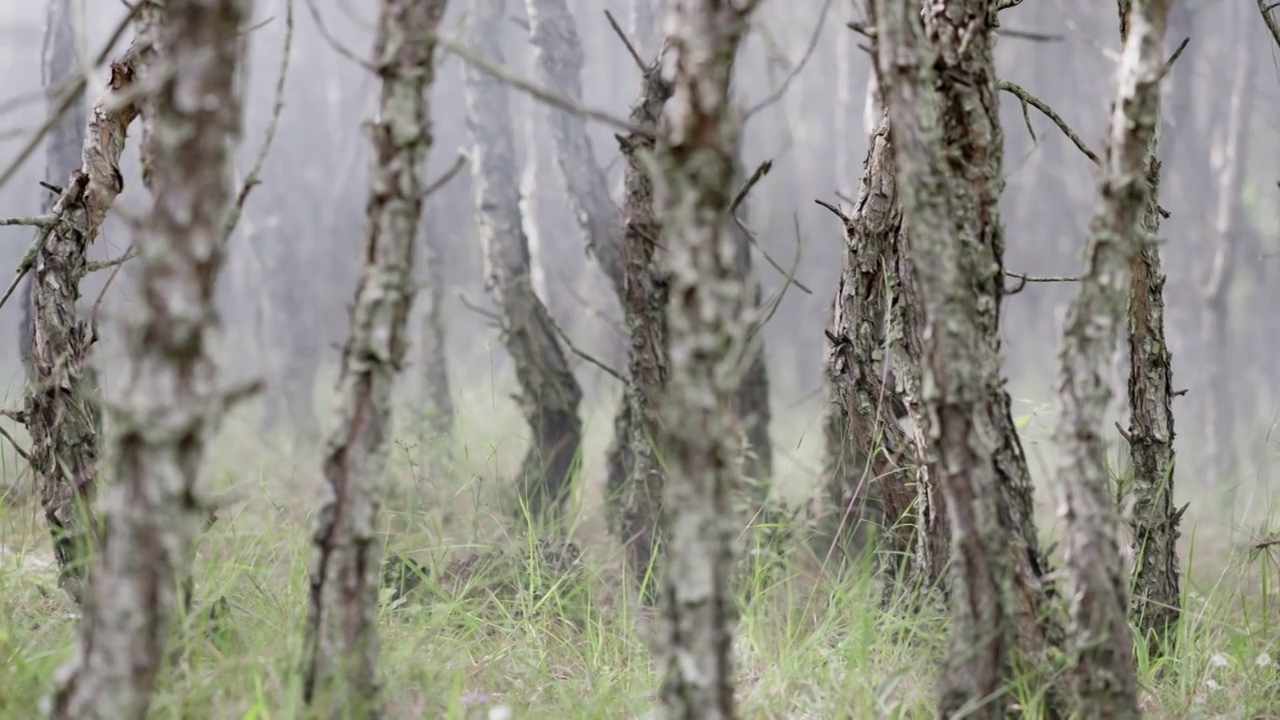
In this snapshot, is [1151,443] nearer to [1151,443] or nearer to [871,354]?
[1151,443]

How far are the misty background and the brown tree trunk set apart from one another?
189 inches

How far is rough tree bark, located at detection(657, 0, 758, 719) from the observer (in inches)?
68.5

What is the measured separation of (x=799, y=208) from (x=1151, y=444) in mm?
17662

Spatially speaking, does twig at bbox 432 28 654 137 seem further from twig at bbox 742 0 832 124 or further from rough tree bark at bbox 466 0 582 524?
rough tree bark at bbox 466 0 582 524

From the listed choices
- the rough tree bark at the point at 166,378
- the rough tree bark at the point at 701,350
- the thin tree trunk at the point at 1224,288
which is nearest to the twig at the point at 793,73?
the rough tree bark at the point at 701,350

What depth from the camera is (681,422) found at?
5.75 feet

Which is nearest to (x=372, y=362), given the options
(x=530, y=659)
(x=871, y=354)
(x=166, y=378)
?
(x=166, y=378)

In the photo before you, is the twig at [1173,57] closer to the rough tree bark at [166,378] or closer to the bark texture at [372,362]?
the bark texture at [372,362]

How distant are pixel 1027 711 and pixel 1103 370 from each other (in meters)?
0.71

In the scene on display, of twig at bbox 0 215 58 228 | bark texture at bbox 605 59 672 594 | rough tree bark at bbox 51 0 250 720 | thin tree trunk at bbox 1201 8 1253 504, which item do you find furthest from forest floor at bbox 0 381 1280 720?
thin tree trunk at bbox 1201 8 1253 504

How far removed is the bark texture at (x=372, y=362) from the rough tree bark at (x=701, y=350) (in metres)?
0.44

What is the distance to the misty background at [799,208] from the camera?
11055 millimetres

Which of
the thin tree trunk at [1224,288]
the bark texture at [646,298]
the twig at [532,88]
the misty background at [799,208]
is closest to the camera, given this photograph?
the twig at [532,88]

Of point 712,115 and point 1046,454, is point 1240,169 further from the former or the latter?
point 712,115
